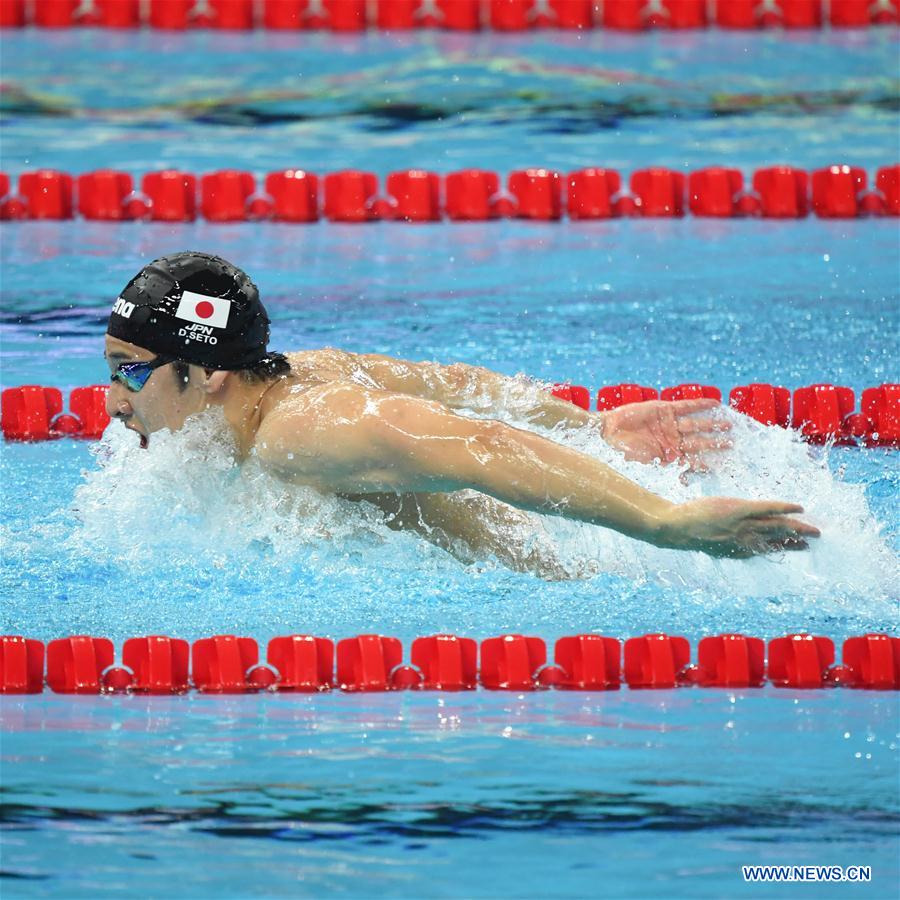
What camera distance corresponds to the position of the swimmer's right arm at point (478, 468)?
3.22m

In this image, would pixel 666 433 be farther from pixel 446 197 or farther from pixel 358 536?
pixel 446 197

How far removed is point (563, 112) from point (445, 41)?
86 centimetres

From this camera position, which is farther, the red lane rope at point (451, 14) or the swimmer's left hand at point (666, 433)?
the red lane rope at point (451, 14)

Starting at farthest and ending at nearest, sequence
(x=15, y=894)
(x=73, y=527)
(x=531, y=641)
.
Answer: (x=73, y=527)
(x=531, y=641)
(x=15, y=894)

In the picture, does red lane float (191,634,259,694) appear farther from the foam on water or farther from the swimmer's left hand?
the swimmer's left hand

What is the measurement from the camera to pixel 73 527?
422cm

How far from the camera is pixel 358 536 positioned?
3.88 meters

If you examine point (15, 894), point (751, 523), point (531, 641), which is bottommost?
point (15, 894)

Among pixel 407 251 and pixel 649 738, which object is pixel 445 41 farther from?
pixel 649 738

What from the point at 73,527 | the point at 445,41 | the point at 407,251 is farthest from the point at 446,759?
the point at 445,41

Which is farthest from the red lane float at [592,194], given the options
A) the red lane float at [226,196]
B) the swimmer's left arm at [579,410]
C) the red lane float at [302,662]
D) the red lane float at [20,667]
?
the red lane float at [20,667]

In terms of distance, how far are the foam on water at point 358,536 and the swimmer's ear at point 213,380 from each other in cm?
5

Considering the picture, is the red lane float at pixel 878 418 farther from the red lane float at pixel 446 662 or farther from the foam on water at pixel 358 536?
the red lane float at pixel 446 662

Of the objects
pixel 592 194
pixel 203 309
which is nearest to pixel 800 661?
pixel 203 309
